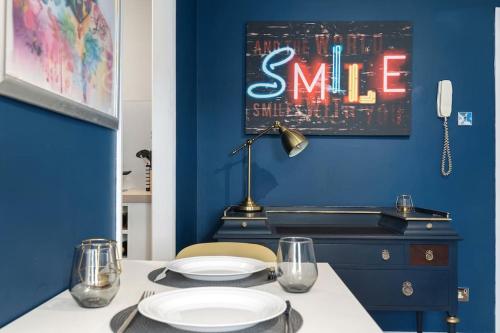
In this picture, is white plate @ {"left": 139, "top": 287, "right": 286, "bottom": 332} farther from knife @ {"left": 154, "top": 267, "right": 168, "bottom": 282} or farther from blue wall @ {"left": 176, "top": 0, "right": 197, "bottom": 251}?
blue wall @ {"left": 176, "top": 0, "right": 197, "bottom": 251}

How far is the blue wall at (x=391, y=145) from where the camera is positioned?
2.96m

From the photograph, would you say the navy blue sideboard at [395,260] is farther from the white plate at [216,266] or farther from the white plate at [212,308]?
the white plate at [212,308]

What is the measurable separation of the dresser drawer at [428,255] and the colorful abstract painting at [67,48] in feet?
5.50

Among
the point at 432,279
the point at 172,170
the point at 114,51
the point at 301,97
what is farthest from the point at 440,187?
the point at 114,51

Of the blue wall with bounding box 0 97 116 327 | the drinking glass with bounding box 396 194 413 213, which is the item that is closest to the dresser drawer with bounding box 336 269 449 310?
the drinking glass with bounding box 396 194 413 213

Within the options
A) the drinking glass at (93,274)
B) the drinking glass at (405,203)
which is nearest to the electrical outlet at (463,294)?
the drinking glass at (405,203)

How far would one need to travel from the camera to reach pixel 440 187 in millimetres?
2971

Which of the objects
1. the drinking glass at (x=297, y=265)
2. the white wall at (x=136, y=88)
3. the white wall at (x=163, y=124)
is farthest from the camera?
the white wall at (x=136, y=88)

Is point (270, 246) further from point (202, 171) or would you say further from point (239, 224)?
point (202, 171)

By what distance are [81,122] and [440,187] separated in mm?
2339

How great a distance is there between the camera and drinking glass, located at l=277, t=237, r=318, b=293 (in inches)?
43.0

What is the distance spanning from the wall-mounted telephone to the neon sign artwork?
19 cm

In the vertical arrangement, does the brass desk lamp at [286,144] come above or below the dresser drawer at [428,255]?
above

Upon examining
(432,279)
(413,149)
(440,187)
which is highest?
(413,149)
